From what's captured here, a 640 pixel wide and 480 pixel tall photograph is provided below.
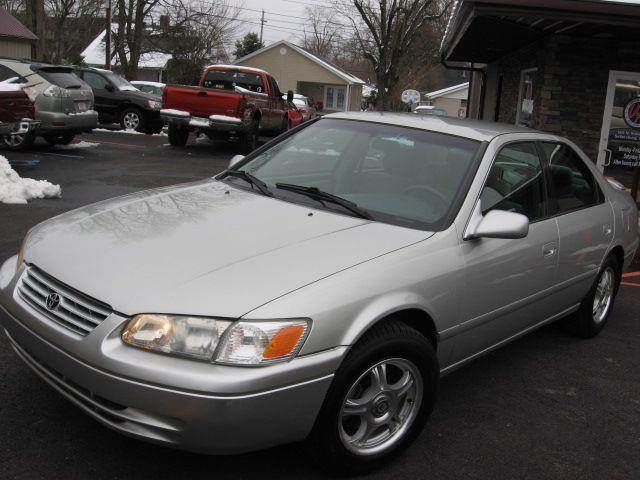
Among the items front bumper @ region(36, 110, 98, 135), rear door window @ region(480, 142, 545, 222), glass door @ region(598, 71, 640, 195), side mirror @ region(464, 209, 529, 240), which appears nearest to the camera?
side mirror @ region(464, 209, 529, 240)

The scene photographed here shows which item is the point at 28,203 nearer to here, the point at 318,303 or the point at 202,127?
the point at 318,303

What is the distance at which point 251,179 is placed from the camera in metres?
4.03

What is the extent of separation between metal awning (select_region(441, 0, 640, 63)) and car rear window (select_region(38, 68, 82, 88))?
Answer: 24.2 ft

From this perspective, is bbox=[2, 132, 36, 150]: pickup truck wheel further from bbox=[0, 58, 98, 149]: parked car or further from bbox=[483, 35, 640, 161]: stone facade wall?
bbox=[483, 35, 640, 161]: stone facade wall

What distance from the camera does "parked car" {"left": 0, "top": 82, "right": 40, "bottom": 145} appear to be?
1070 centimetres

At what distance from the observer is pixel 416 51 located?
1741 inches

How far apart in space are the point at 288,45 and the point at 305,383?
48314 mm

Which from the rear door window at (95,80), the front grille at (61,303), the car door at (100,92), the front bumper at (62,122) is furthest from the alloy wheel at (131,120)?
the front grille at (61,303)

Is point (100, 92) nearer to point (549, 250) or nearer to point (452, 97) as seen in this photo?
point (549, 250)

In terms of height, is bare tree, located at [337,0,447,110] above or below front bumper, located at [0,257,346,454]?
above

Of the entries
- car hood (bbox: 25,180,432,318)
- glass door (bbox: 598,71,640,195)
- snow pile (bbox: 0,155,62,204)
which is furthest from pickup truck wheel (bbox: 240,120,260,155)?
car hood (bbox: 25,180,432,318)

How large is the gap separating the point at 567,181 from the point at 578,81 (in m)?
6.18

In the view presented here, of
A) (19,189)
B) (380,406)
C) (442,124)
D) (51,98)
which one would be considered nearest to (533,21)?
(442,124)

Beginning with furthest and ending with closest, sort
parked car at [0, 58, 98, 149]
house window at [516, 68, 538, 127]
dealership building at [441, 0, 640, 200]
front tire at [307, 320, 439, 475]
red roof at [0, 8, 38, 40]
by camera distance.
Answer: red roof at [0, 8, 38, 40] < parked car at [0, 58, 98, 149] < house window at [516, 68, 538, 127] < dealership building at [441, 0, 640, 200] < front tire at [307, 320, 439, 475]
